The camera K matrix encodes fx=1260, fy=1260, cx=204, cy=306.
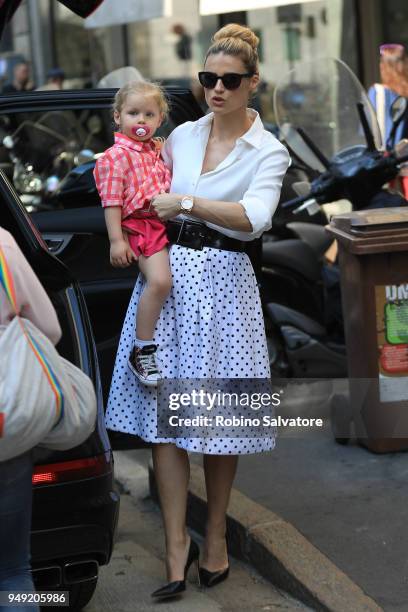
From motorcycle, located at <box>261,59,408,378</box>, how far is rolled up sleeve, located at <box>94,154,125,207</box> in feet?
7.36

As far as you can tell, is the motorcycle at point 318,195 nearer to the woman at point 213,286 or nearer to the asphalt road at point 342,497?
the asphalt road at point 342,497

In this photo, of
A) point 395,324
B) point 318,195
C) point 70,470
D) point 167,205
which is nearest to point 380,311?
point 395,324

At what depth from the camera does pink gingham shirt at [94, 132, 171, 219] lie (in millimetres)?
4344

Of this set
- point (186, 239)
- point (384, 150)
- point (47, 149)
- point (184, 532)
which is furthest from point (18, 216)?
point (47, 149)

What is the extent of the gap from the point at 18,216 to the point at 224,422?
1046 mm

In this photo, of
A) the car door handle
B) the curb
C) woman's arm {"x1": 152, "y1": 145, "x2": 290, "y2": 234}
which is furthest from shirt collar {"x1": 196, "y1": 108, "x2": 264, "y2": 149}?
the curb

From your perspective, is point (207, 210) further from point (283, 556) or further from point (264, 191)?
point (283, 556)

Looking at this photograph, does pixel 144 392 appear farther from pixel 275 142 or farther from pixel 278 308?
pixel 278 308

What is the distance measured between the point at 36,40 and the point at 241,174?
55.6 ft

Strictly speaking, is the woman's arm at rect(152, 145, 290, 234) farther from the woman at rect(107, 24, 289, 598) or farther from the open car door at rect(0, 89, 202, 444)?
the open car door at rect(0, 89, 202, 444)

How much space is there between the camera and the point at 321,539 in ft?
16.1

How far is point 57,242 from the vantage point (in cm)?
562

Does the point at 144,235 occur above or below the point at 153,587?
above

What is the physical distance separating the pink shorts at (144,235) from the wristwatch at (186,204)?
186mm
